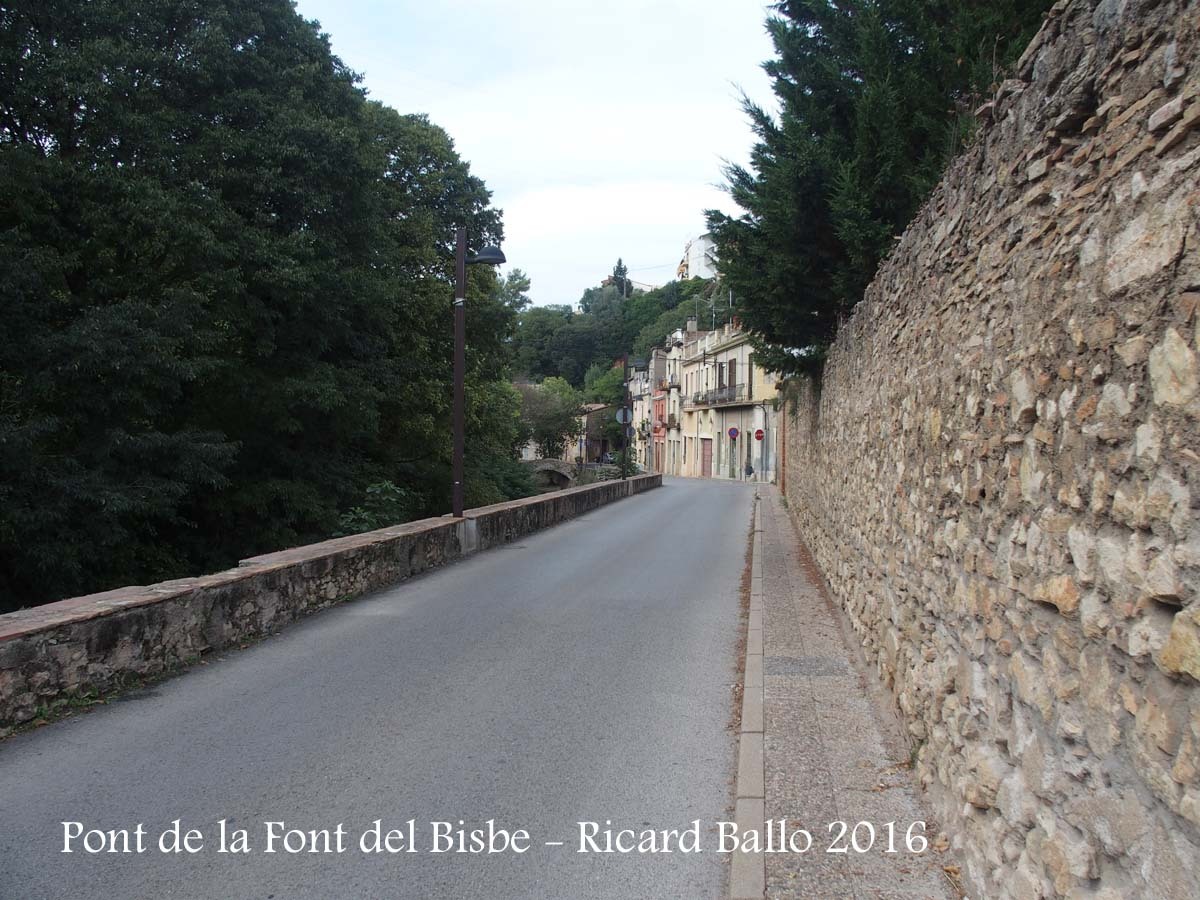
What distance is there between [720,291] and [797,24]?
14.2 feet

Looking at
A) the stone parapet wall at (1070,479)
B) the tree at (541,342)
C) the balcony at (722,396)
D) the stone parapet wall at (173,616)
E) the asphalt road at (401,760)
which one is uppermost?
the tree at (541,342)

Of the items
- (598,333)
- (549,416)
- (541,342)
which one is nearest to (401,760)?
(549,416)

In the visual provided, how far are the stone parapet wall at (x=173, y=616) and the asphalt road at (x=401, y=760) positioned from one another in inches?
10.6

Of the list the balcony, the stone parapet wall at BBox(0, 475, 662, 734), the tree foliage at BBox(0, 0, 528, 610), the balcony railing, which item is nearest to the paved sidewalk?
the stone parapet wall at BBox(0, 475, 662, 734)

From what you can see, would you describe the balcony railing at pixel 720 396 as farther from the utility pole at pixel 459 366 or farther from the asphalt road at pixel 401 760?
the asphalt road at pixel 401 760

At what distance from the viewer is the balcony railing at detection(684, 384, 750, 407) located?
49.2 metres

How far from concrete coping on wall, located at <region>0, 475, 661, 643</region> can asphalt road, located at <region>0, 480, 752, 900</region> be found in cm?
65

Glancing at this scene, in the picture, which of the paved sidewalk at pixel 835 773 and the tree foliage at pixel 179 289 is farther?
the tree foliage at pixel 179 289

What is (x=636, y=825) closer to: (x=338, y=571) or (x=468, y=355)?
(x=338, y=571)

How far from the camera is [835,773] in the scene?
4500mm

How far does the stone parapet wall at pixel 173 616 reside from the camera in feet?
17.4

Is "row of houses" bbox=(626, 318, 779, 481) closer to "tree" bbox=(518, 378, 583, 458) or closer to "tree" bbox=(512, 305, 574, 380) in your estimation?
"tree" bbox=(518, 378, 583, 458)

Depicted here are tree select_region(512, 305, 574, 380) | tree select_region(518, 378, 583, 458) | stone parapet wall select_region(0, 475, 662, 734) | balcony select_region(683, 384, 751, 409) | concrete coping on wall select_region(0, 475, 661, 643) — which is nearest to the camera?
stone parapet wall select_region(0, 475, 662, 734)

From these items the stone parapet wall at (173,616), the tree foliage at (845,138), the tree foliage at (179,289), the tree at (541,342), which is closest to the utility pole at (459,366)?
the stone parapet wall at (173,616)
